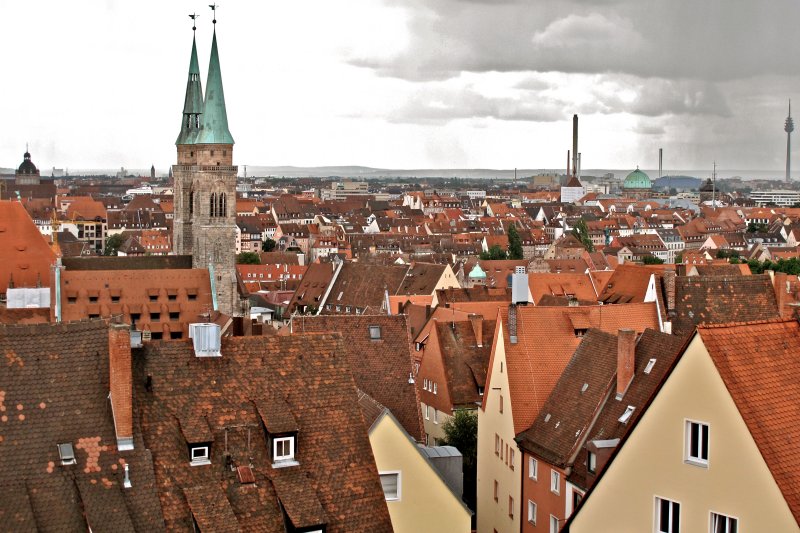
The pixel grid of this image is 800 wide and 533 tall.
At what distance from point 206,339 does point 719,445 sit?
495 inches

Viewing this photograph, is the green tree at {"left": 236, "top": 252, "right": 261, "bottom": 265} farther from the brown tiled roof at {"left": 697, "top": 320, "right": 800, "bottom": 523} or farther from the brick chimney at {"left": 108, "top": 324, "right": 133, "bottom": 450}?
the brown tiled roof at {"left": 697, "top": 320, "right": 800, "bottom": 523}

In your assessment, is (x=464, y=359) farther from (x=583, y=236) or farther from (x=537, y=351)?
(x=583, y=236)

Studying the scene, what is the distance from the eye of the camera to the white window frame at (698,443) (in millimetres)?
19375

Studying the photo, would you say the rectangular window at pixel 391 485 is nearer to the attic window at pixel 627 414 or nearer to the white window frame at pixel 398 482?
the white window frame at pixel 398 482

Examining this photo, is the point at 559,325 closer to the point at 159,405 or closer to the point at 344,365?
the point at 344,365

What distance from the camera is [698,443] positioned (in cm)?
1966

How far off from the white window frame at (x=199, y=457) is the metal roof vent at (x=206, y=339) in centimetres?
256

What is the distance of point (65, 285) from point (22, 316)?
1862 cm

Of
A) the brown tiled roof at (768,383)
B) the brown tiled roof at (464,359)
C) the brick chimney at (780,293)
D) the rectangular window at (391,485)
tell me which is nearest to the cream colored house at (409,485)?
the rectangular window at (391,485)

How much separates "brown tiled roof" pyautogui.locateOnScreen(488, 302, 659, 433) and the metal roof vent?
14653 mm

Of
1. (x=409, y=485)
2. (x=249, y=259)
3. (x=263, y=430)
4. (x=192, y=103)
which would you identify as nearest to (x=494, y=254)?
(x=249, y=259)

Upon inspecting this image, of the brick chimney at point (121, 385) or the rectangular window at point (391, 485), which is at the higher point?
the brick chimney at point (121, 385)

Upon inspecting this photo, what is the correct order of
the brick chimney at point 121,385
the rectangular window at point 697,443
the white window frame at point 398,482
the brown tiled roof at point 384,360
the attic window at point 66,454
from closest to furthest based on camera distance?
the rectangular window at point 697,443 < the attic window at point 66,454 < the brick chimney at point 121,385 < the white window frame at point 398,482 < the brown tiled roof at point 384,360

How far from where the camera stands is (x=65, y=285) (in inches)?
2906
